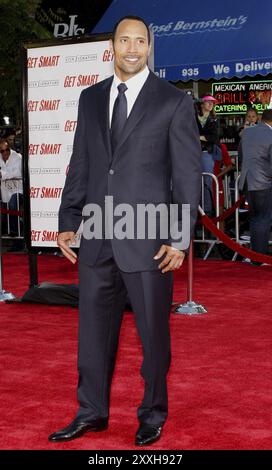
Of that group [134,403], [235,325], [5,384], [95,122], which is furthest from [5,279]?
[95,122]

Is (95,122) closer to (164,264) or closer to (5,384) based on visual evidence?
(164,264)

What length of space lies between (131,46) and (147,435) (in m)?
1.95

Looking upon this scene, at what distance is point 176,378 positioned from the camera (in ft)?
19.6

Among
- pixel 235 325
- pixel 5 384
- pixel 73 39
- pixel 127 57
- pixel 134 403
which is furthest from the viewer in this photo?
pixel 73 39

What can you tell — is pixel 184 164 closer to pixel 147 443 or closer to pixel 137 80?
pixel 137 80

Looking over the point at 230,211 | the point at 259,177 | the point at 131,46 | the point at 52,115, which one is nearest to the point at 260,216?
the point at 230,211

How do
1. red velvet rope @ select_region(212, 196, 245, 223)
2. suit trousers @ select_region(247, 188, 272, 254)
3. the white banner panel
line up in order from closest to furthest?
the white banner panel
red velvet rope @ select_region(212, 196, 245, 223)
suit trousers @ select_region(247, 188, 272, 254)

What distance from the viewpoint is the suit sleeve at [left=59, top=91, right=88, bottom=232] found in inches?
176

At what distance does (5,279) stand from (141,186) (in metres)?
7.12

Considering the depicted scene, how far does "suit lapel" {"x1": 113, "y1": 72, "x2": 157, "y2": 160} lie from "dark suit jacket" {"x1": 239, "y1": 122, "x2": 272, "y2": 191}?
300 inches

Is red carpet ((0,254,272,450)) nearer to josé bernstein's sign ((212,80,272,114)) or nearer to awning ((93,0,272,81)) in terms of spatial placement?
awning ((93,0,272,81))

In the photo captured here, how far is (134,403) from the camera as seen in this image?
17.6 ft

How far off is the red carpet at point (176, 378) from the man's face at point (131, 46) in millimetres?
1927

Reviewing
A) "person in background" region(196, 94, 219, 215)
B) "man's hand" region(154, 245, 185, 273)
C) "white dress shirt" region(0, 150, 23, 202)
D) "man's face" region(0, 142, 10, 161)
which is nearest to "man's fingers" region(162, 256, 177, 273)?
"man's hand" region(154, 245, 185, 273)
